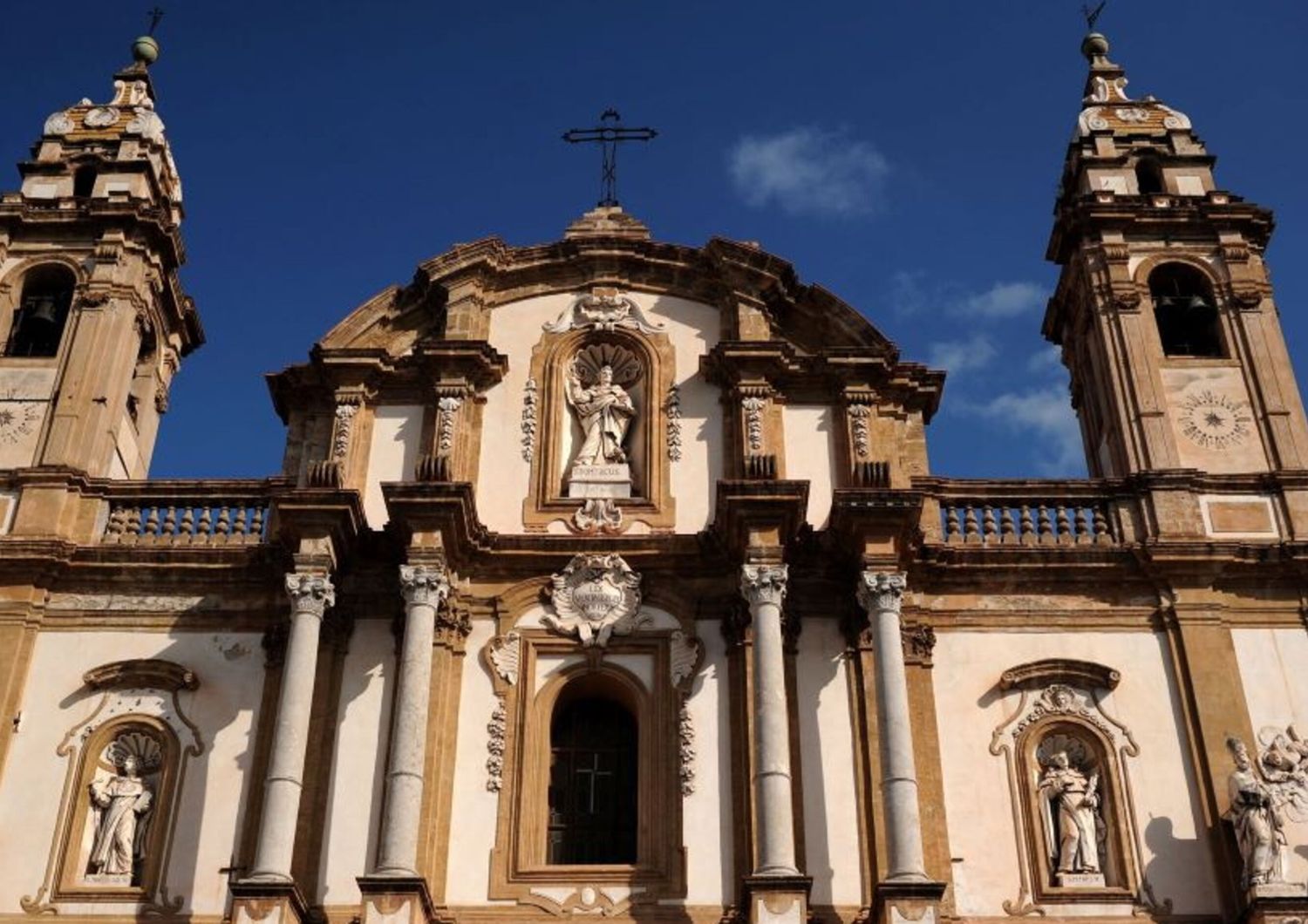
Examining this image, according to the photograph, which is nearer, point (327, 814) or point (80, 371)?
point (327, 814)

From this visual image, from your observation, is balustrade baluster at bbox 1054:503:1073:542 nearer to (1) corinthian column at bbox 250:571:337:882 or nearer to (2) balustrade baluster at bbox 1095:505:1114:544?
(2) balustrade baluster at bbox 1095:505:1114:544

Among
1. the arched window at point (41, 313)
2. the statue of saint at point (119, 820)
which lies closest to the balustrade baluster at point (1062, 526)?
the statue of saint at point (119, 820)

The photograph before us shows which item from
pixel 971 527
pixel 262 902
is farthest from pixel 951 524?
pixel 262 902

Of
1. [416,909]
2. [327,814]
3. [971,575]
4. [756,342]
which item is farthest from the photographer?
[756,342]

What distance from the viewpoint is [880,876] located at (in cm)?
1727

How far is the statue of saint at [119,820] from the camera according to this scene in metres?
17.7

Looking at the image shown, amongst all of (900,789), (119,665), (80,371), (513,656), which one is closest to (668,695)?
(513,656)

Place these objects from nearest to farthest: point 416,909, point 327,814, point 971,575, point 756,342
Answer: point 416,909, point 327,814, point 971,575, point 756,342

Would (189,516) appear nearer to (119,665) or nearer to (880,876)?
(119,665)

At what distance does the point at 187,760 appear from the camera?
60.3 feet

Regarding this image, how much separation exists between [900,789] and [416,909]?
16.0ft

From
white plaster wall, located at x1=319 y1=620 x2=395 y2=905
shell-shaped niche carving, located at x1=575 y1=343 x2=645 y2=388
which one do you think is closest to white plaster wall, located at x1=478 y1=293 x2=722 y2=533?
shell-shaped niche carving, located at x1=575 y1=343 x2=645 y2=388

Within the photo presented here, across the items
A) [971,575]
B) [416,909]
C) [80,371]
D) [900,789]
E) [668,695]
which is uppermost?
[80,371]

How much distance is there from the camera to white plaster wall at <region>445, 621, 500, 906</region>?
57.3ft
